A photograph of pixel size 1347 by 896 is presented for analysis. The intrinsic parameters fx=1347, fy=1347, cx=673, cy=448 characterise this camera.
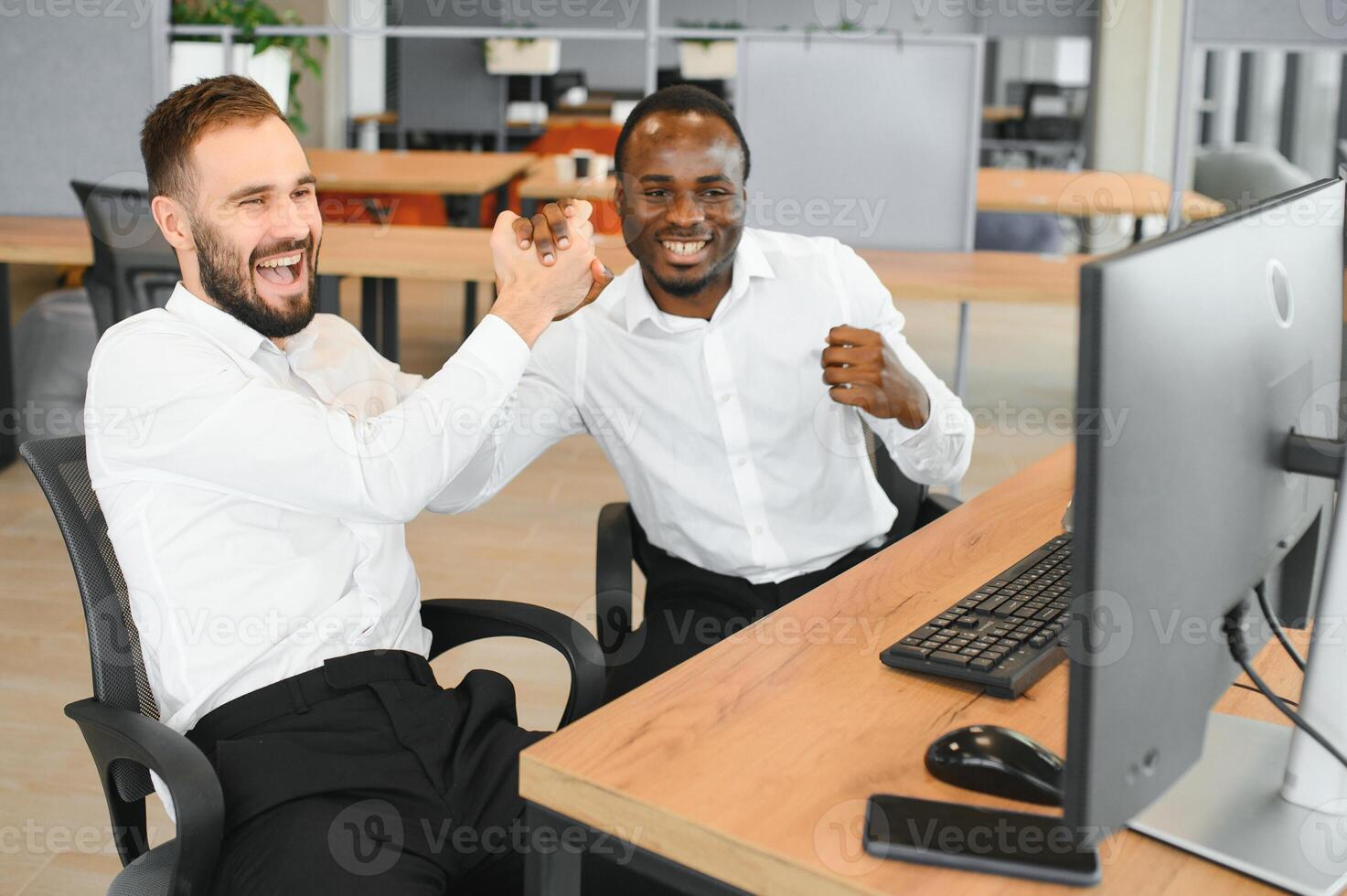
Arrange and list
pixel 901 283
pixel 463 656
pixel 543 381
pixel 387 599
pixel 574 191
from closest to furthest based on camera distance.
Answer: pixel 387 599 < pixel 543 381 < pixel 463 656 < pixel 901 283 < pixel 574 191

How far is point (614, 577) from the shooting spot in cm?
180

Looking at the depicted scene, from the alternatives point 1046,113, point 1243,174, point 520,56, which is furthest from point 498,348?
point 1046,113

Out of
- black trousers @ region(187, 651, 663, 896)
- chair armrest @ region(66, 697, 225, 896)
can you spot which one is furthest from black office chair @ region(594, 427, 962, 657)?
chair armrest @ region(66, 697, 225, 896)

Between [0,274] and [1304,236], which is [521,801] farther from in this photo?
[0,274]

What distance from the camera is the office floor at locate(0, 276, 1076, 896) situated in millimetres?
2164

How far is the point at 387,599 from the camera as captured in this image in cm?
147

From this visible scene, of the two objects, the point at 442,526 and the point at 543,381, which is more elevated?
the point at 543,381

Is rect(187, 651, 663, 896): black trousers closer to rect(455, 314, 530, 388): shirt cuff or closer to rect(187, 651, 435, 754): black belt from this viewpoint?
rect(187, 651, 435, 754): black belt

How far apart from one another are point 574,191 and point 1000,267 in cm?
176

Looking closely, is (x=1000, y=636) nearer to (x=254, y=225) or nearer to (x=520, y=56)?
(x=254, y=225)

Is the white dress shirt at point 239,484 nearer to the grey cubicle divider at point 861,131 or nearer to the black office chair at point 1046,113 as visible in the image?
the grey cubicle divider at point 861,131

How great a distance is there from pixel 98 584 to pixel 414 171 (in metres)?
4.01

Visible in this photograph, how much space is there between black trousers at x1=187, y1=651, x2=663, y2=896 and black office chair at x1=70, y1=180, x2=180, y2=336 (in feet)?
7.48

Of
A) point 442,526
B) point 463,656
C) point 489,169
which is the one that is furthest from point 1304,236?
point 489,169
